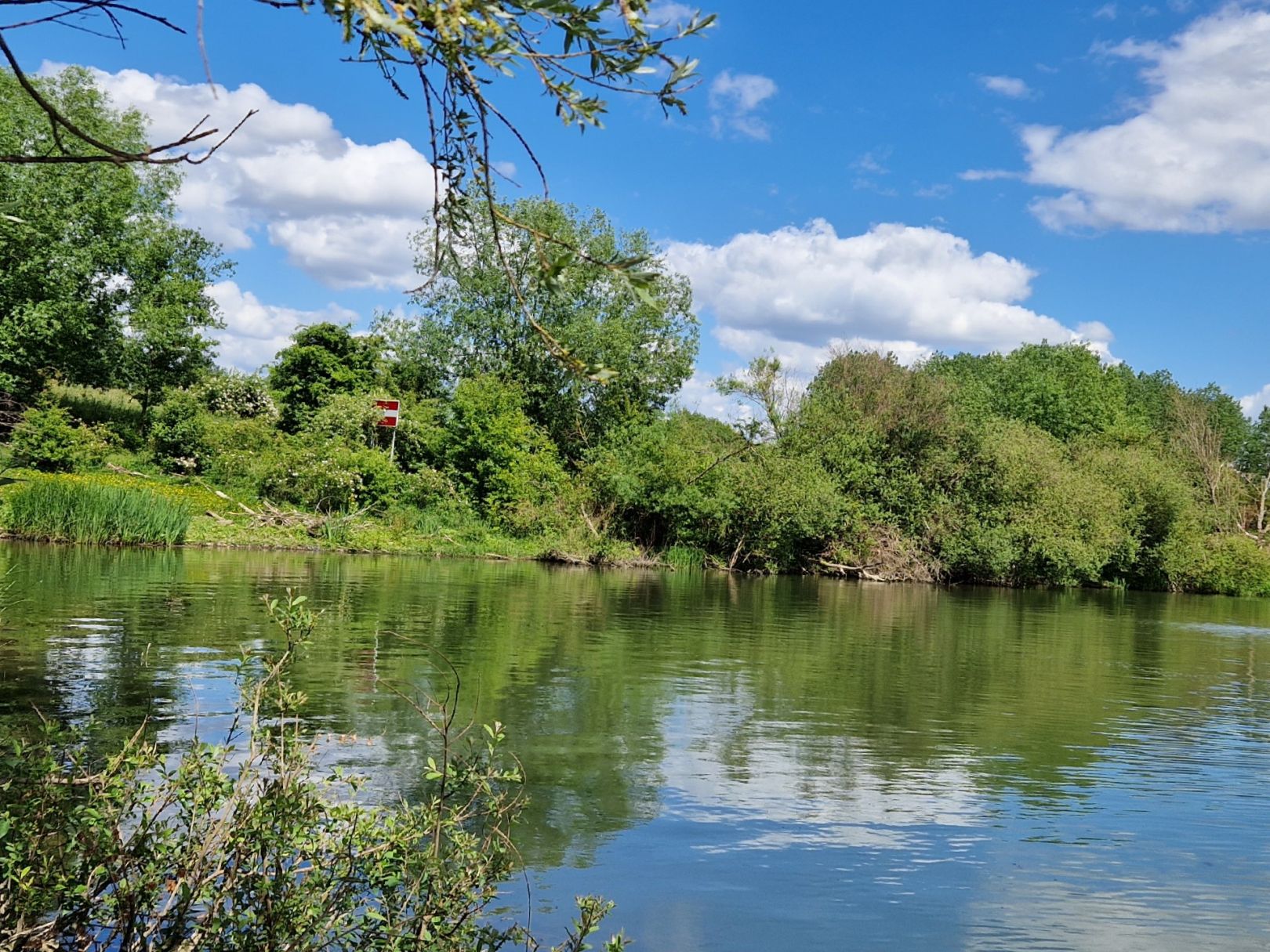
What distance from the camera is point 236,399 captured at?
41.1 meters

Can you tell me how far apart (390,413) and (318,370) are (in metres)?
5.42

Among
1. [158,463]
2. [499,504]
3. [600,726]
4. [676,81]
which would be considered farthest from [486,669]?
[158,463]

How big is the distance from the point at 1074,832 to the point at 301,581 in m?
17.2

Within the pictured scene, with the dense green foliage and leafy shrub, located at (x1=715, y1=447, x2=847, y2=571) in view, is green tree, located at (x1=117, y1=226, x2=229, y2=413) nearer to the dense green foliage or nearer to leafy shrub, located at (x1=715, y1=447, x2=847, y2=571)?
the dense green foliage

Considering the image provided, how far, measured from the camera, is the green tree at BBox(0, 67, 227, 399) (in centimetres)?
3588

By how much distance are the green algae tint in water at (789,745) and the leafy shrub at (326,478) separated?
43.1 ft

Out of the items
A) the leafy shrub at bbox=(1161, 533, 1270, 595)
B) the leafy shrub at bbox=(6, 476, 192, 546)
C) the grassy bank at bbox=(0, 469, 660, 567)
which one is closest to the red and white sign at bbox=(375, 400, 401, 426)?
the grassy bank at bbox=(0, 469, 660, 567)

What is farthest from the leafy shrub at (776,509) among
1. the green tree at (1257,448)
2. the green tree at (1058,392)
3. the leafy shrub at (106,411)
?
the green tree at (1257,448)

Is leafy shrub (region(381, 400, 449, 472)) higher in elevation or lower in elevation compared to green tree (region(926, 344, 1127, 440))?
lower

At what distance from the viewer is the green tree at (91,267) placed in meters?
35.9

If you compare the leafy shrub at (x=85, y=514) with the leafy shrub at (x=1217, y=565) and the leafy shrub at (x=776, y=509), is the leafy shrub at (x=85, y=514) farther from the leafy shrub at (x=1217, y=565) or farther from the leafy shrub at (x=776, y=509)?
the leafy shrub at (x=1217, y=565)

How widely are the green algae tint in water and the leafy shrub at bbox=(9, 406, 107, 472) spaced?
13936 millimetres

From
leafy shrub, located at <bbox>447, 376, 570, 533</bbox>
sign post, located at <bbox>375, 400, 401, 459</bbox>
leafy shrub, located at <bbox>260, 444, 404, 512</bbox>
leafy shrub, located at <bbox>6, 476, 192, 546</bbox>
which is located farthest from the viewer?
leafy shrub, located at <bbox>447, 376, 570, 533</bbox>

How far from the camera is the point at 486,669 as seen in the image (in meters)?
12.8
